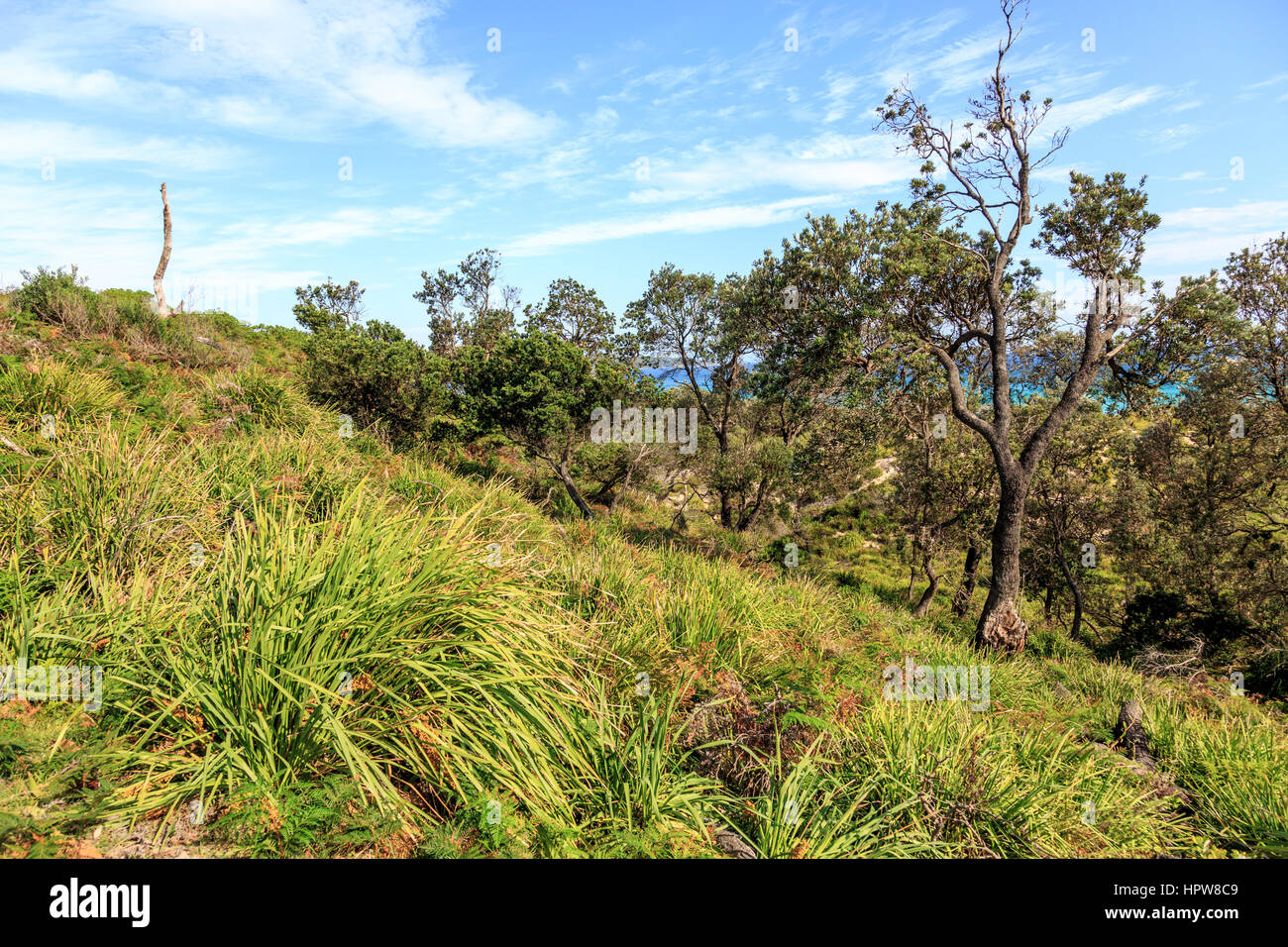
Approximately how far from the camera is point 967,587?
703 inches

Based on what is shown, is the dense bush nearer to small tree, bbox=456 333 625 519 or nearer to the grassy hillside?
small tree, bbox=456 333 625 519

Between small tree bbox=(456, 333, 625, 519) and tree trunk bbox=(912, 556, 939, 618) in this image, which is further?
small tree bbox=(456, 333, 625, 519)

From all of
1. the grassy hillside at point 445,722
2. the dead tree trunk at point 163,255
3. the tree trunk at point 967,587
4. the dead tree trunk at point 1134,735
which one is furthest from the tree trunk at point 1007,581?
the dead tree trunk at point 163,255

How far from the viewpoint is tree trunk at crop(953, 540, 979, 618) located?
1727 cm

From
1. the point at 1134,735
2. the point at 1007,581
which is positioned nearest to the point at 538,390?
the point at 1007,581

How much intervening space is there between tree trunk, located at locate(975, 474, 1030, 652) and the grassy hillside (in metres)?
6.17

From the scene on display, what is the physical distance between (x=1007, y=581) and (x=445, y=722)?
13.2m

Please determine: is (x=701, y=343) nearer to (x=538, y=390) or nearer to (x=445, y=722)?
(x=538, y=390)

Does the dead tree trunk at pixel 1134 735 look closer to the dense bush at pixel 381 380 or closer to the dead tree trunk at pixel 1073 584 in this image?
the dead tree trunk at pixel 1073 584

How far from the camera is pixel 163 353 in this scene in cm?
1305

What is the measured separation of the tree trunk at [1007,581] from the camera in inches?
504

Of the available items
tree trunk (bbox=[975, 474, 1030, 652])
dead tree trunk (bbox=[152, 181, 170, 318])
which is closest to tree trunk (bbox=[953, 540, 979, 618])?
tree trunk (bbox=[975, 474, 1030, 652])
